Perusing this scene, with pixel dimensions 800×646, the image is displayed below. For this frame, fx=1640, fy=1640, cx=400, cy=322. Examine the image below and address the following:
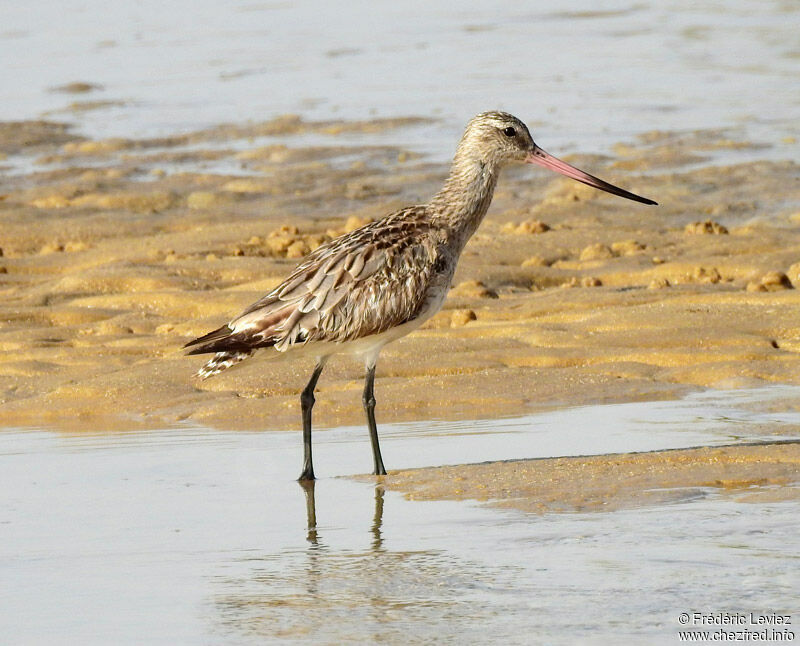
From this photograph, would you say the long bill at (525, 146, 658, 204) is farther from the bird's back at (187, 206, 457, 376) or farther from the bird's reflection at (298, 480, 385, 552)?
the bird's reflection at (298, 480, 385, 552)

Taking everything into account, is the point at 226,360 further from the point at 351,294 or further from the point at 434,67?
the point at 434,67

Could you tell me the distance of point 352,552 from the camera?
5.76 m

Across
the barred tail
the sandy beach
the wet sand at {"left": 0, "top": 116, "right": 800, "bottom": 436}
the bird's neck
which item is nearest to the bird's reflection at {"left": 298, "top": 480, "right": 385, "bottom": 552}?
the barred tail

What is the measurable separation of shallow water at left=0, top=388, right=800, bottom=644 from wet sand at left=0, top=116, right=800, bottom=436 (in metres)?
0.89

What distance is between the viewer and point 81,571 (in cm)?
554

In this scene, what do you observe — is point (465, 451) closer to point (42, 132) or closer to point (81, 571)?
point (81, 571)

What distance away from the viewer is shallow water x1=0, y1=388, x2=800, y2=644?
15.9ft

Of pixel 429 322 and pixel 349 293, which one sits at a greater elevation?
pixel 349 293

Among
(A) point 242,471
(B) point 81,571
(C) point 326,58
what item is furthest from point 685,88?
(B) point 81,571

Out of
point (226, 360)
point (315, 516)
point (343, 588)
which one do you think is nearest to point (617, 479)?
point (315, 516)

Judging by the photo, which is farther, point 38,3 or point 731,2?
point 38,3

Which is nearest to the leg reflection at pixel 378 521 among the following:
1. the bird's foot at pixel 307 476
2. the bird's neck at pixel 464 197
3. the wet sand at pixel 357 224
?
the bird's foot at pixel 307 476

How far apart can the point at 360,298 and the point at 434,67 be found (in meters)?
17.2

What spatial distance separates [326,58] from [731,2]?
8280mm
